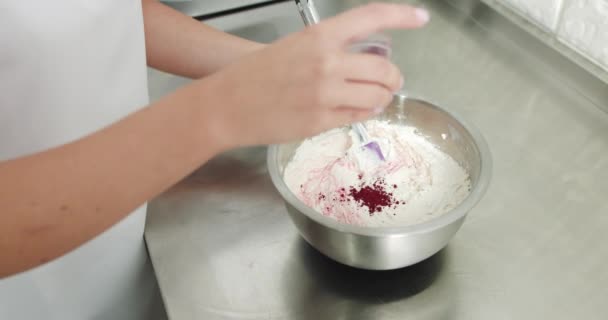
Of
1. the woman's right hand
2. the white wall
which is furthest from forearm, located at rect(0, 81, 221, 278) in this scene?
the white wall

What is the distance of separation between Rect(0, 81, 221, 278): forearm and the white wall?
1.90 feet

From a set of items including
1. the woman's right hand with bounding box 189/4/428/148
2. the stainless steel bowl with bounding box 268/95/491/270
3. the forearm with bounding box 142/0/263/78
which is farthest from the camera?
the forearm with bounding box 142/0/263/78

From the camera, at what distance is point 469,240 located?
674mm

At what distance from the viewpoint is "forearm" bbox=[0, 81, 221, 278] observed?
0.47m

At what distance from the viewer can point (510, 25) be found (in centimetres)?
95

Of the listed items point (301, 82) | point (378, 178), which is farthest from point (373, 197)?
point (301, 82)

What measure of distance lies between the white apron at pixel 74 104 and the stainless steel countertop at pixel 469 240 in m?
0.10

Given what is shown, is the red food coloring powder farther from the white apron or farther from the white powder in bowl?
the white apron

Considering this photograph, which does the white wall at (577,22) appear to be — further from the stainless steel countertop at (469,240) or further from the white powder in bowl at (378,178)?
the white powder in bowl at (378,178)

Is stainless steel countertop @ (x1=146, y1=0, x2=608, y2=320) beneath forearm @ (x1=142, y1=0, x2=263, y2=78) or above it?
beneath

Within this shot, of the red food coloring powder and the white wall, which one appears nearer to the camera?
the red food coloring powder

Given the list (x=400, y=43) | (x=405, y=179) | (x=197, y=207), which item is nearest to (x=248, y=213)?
(x=197, y=207)

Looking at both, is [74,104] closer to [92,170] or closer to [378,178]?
[92,170]

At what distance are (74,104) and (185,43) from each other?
152mm
